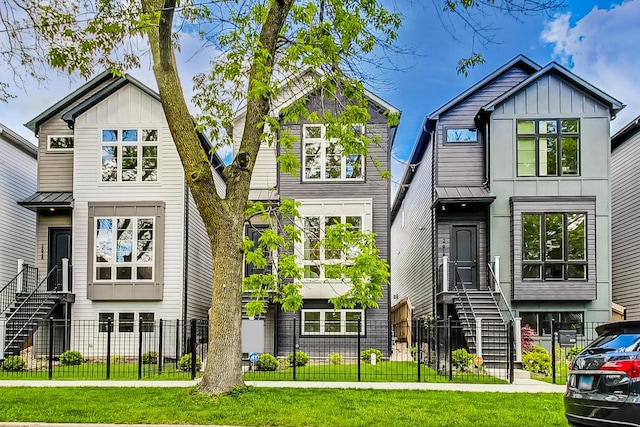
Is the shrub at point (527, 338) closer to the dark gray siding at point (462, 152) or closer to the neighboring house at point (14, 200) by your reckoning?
the dark gray siding at point (462, 152)

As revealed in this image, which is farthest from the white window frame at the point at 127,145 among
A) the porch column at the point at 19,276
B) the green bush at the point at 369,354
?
the green bush at the point at 369,354

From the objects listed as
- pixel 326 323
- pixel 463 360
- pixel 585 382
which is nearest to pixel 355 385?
pixel 463 360

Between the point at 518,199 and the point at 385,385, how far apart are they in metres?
9.29

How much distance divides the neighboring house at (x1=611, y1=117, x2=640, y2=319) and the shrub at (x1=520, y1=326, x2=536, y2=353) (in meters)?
5.18

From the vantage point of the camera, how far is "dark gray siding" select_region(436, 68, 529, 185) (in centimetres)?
2056

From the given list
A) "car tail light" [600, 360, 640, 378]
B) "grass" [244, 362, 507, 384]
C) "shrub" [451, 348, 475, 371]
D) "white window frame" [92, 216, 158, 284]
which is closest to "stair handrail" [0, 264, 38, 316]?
"white window frame" [92, 216, 158, 284]

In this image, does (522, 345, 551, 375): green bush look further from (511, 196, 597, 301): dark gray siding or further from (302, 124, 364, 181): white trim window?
(302, 124, 364, 181): white trim window

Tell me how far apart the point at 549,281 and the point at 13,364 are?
1577cm

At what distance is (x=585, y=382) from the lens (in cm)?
700

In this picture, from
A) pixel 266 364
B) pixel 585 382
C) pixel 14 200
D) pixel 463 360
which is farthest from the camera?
pixel 14 200

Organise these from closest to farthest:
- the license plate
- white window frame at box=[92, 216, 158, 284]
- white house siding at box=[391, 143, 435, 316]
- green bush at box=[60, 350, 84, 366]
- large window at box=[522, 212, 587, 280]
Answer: the license plate
green bush at box=[60, 350, 84, 366]
large window at box=[522, 212, 587, 280]
white window frame at box=[92, 216, 158, 284]
white house siding at box=[391, 143, 435, 316]

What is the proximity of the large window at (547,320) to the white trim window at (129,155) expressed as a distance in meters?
13.2

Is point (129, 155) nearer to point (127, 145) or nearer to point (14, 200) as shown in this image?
point (127, 145)

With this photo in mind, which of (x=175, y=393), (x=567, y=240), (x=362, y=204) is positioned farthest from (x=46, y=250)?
(x=567, y=240)
